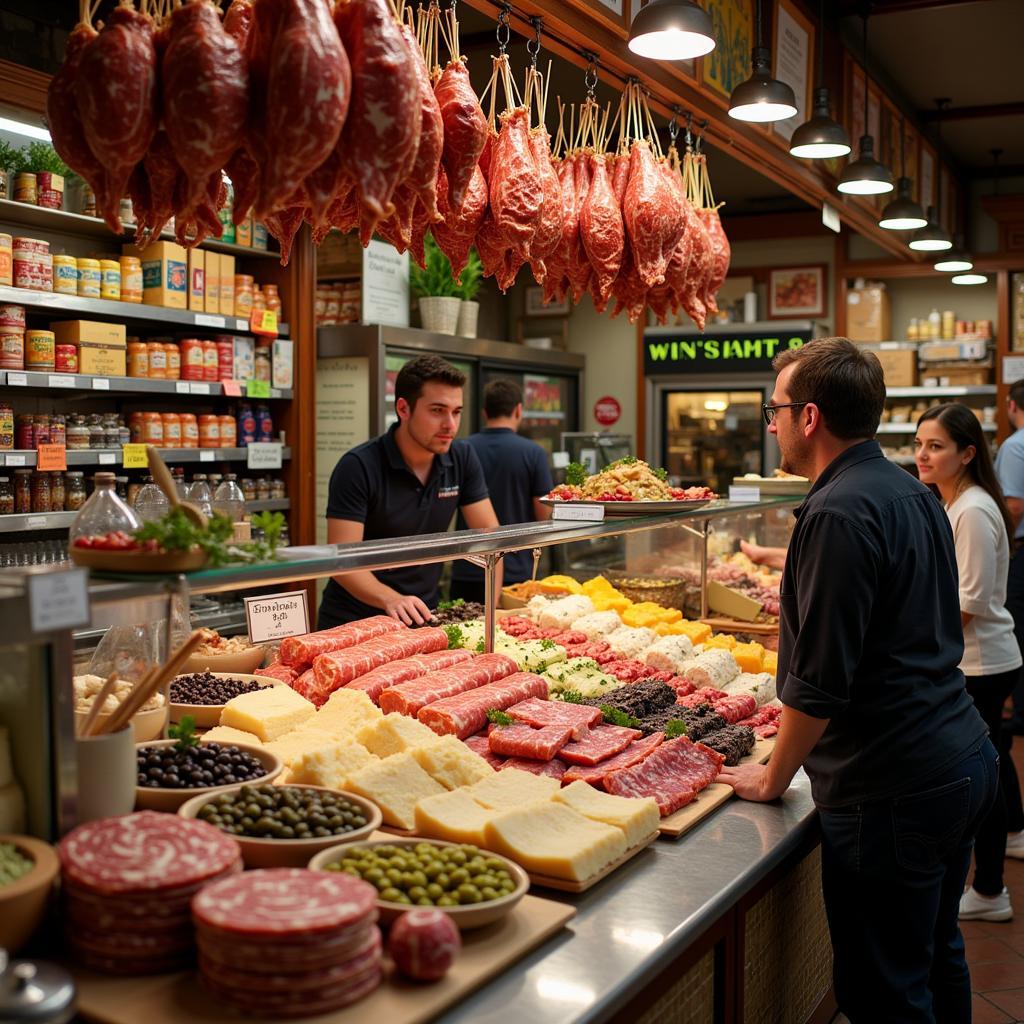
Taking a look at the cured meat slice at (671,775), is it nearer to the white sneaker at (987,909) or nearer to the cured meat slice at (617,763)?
the cured meat slice at (617,763)

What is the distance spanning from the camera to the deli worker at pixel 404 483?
442cm

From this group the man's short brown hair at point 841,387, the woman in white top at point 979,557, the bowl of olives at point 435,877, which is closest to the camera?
the bowl of olives at point 435,877

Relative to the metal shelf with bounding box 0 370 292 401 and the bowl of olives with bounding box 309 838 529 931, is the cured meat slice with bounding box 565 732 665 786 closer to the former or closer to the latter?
the bowl of olives with bounding box 309 838 529 931

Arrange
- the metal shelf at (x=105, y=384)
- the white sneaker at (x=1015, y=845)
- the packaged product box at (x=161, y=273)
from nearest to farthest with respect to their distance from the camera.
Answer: the metal shelf at (x=105, y=384), the white sneaker at (x=1015, y=845), the packaged product box at (x=161, y=273)

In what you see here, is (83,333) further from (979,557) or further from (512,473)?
(979,557)

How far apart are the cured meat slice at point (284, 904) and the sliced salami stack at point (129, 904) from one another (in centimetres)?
5

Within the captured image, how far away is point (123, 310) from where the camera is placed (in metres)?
5.31

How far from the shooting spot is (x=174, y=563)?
1945 mm

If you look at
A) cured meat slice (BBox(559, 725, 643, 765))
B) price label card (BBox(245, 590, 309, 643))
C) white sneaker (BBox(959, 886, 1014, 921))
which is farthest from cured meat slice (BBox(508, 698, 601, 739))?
white sneaker (BBox(959, 886, 1014, 921))

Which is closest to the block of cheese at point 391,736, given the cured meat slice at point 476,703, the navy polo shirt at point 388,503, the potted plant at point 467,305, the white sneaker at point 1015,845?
the cured meat slice at point 476,703

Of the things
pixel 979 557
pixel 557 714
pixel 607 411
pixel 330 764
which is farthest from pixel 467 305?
pixel 330 764

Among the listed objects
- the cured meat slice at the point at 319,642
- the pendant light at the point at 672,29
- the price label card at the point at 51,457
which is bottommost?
the cured meat slice at the point at 319,642

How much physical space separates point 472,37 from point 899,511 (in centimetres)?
470

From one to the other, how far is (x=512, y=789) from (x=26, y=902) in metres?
1.10
